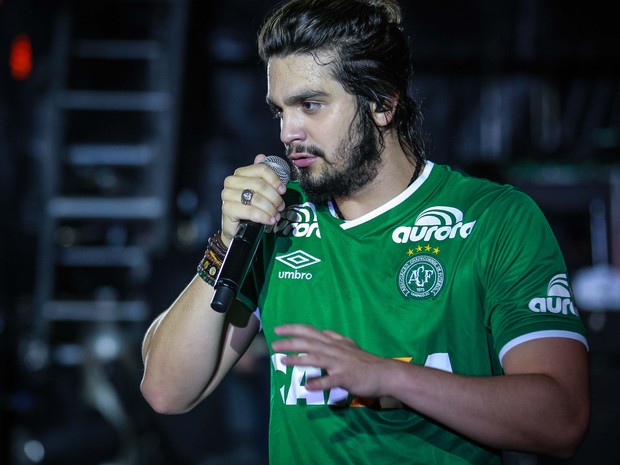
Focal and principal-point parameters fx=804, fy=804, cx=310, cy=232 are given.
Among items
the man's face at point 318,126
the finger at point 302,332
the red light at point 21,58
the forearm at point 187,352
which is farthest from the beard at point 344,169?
the red light at point 21,58

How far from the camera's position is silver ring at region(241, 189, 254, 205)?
5.64ft

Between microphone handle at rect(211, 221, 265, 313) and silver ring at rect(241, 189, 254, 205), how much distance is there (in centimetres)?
4

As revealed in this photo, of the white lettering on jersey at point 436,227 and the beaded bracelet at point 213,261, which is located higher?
the white lettering on jersey at point 436,227

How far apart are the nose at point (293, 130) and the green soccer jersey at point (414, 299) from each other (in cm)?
23

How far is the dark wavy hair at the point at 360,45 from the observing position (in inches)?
75.0

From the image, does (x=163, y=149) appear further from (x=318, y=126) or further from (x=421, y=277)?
(x=421, y=277)

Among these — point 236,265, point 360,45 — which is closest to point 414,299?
point 236,265

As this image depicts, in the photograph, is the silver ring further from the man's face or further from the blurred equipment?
the blurred equipment

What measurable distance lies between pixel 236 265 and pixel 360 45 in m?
0.67

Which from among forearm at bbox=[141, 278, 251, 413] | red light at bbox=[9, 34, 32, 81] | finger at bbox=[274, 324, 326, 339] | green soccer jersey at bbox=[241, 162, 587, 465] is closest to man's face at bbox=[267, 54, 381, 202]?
green soccer jersey at bbox=[241, 162, 587, 465]

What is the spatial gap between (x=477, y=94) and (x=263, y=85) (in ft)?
5.38

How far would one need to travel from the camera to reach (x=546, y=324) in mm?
1589

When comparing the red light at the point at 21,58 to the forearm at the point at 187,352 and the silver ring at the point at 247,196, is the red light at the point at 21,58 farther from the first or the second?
the silver ring at the point at 247,196

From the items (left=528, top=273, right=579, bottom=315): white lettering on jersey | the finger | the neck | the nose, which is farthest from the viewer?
the neck
